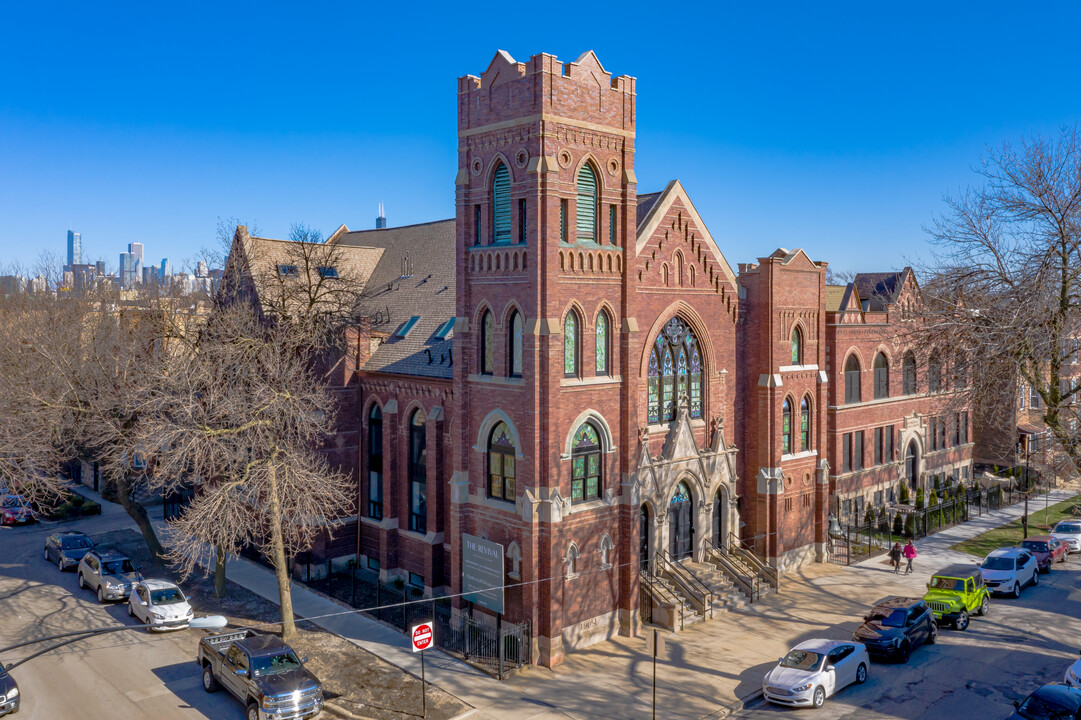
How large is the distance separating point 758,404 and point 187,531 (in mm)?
20209


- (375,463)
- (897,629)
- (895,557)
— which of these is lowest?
(897,629)

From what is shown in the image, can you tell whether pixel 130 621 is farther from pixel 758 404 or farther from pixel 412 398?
pixel 758 404

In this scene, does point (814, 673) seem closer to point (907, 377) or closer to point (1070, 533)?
point (1070, 533)

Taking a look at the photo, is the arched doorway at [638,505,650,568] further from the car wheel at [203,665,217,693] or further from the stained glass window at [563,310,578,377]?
the car wheel at [203,665,217,693]

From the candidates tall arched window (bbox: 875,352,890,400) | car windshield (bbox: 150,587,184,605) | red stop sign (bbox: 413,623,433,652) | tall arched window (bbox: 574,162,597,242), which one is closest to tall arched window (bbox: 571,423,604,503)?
tall arched window (bbox: 574,162,597,242)

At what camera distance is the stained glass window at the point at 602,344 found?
24812mm

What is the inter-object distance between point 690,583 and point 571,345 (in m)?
9.37

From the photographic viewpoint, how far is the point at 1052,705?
17.5 m

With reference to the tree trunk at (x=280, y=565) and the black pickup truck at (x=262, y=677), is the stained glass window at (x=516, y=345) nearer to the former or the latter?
the tree trunk at (x=280, y=565)

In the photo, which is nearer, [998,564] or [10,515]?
[998,564]

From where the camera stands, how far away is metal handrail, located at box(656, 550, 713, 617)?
26.5 metres

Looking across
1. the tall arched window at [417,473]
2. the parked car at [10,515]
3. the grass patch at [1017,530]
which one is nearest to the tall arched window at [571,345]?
the tall arched window at [417,473]

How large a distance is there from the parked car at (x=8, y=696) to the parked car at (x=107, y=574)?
774cm

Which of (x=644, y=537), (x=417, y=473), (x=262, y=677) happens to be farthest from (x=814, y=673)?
(x=417, y=473)
